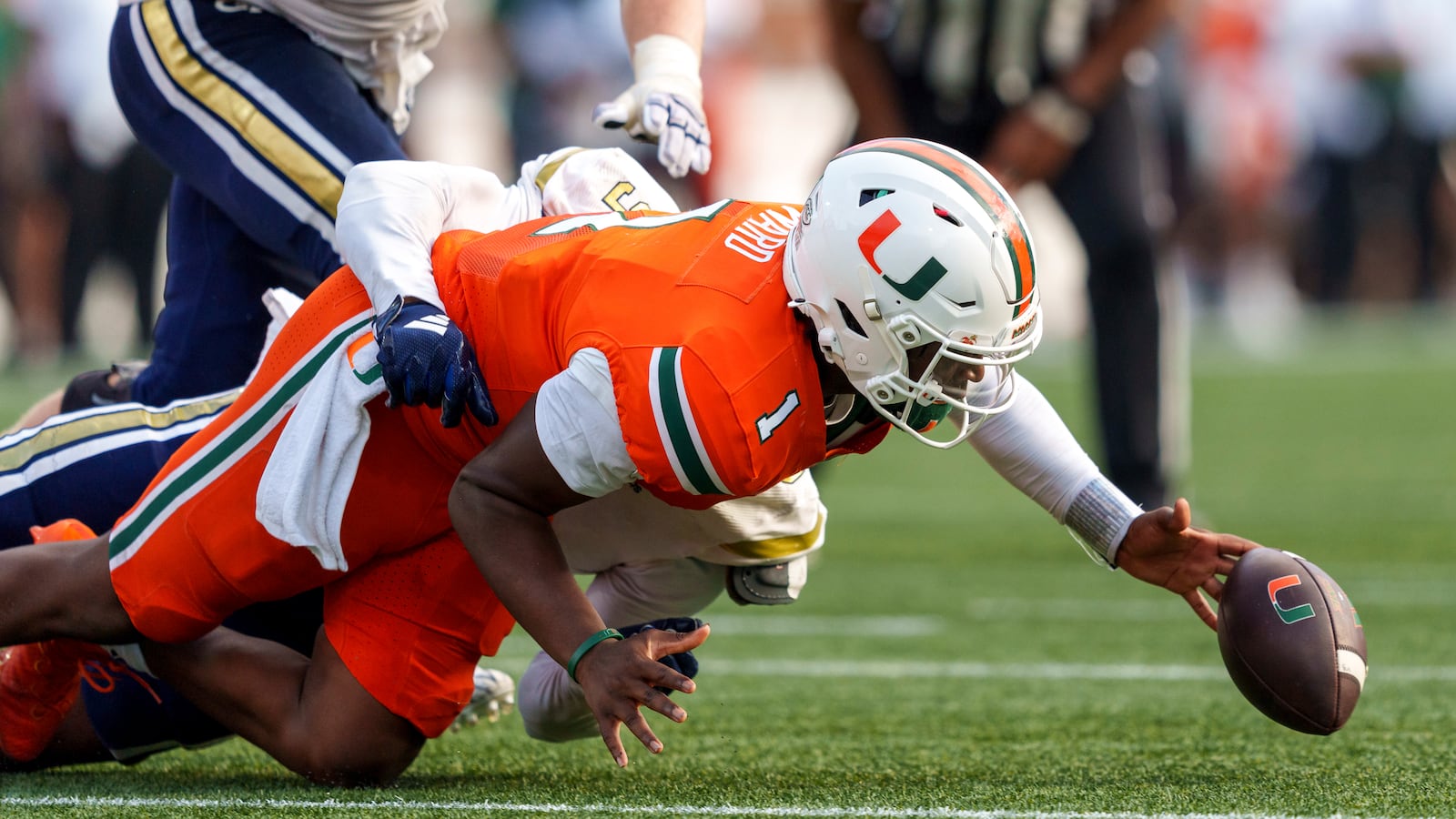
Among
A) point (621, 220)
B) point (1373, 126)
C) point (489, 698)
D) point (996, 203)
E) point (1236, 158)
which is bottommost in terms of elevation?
point (1236, 158)

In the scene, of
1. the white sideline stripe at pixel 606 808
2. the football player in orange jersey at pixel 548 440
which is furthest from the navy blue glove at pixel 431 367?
the white sideline stripe at pixel 606 808

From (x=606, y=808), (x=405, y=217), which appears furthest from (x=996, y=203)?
(x=606, y=808)

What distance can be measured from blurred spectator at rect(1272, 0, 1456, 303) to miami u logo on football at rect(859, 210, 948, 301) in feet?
48.8

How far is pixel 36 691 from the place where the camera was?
3.14 meters

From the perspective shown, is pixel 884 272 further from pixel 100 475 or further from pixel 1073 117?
pixel 1073 117

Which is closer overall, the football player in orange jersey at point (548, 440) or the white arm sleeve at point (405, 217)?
the football player in orange jersey at point (548, 440)

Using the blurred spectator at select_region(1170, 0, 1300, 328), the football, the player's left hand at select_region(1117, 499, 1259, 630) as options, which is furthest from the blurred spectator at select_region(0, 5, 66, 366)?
the football

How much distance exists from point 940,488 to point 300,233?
15.7ft

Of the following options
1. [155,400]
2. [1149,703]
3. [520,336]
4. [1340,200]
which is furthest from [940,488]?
[1340,200]

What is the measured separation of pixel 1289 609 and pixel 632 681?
97 cm

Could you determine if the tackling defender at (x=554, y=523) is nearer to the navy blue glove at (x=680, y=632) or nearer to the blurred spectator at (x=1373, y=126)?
A: the navy blue glove at (x=680, y=632)

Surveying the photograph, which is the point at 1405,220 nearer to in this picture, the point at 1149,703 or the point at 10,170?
the point at 10,170

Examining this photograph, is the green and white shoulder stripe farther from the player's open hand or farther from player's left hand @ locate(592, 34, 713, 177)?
player's left hand @ locate(592, 34, 713, 177)

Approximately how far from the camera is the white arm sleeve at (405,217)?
2.85 meters
